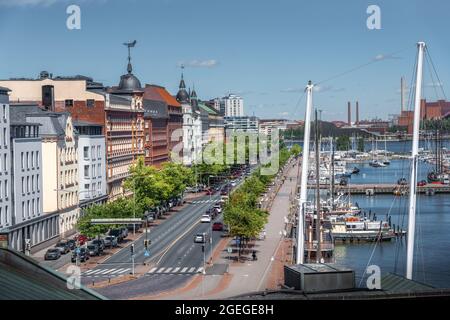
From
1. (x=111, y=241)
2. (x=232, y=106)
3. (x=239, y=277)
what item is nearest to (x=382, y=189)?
(x=111, y=241)

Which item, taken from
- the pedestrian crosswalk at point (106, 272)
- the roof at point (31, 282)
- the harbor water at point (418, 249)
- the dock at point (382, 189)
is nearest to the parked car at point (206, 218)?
the harbor water at point (418, 249)

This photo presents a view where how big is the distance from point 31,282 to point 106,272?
1003 centimetres

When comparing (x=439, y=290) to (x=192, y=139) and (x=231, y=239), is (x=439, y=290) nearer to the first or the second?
(x=231, y=239)

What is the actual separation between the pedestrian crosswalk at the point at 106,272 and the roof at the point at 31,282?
9.31 metres

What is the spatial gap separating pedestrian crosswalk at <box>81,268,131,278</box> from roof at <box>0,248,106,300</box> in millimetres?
9307

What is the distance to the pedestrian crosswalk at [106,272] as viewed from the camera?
14478 mm

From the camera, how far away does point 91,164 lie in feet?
75.6

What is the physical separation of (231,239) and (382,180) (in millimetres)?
29988

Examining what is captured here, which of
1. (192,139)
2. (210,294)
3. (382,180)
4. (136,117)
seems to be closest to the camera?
(210,294)

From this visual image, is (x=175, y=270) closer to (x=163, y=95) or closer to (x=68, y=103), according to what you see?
(x=68, y=103)
